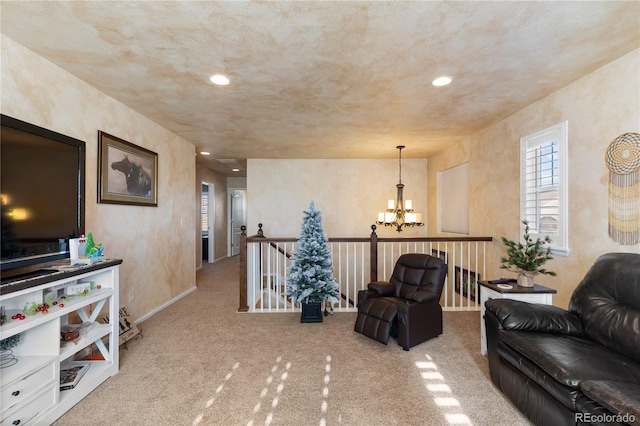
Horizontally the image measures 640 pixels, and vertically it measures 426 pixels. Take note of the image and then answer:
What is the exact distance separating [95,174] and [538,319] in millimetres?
4159

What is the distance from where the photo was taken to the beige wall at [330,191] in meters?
6.51

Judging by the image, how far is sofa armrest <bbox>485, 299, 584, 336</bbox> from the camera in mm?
2074

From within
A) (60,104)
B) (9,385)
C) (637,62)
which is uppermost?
(637,62)

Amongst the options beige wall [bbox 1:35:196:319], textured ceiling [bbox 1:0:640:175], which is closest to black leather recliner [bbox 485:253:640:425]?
textured ceiling [bbox 1:0:640:175]

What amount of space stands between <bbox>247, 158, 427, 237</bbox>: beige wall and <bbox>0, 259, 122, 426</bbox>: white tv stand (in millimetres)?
4188

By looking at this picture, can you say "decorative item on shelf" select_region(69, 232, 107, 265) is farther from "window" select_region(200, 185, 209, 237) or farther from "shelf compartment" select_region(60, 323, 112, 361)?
"window" select_region(200, 185, 209, 237)

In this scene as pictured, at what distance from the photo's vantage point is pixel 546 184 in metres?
3.14

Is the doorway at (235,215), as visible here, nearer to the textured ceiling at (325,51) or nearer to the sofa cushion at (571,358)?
the textured ceiling at (325,51)

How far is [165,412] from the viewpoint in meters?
2.04

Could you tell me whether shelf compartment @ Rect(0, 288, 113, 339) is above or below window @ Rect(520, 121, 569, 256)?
below

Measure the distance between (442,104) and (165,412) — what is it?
3860 mm

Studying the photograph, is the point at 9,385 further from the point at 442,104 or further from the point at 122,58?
the point at 442,104

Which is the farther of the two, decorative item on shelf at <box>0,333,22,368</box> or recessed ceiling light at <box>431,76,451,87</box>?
recessed ceiling light at <box>431,76,451,87</box>

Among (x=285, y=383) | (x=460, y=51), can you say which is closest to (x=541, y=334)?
(x=285, y=383)
